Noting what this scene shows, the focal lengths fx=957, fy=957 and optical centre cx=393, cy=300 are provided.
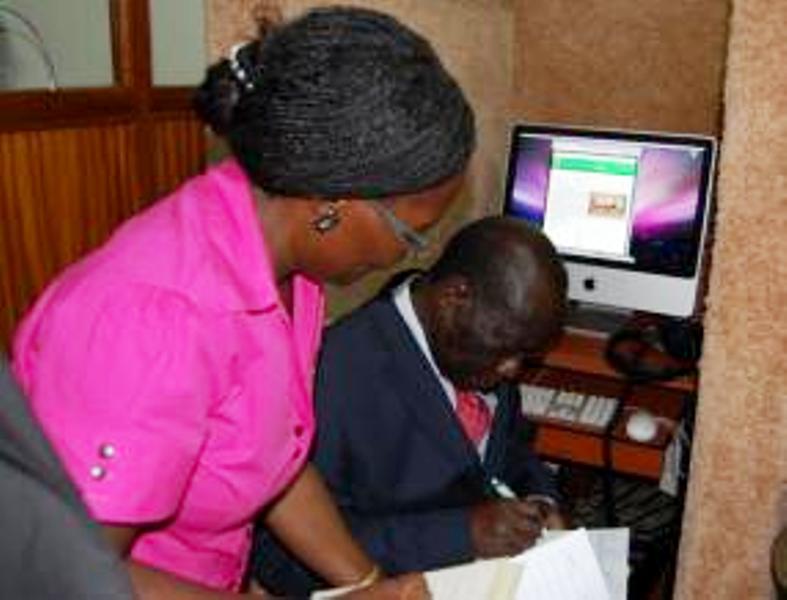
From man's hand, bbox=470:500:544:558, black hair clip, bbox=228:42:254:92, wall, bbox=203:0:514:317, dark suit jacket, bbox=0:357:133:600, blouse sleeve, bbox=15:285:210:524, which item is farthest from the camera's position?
wall, bbox=203:0:514:317

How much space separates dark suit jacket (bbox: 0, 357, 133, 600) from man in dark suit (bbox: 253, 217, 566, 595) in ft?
2.74

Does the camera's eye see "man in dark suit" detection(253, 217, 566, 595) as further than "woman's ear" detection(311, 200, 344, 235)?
Yes

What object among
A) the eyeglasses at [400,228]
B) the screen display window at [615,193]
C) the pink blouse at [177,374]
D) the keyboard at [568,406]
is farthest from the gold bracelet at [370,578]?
Answer: the screen display window at [615,193]

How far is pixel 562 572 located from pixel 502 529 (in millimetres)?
172

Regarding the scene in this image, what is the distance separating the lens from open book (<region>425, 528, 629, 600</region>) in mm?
1126

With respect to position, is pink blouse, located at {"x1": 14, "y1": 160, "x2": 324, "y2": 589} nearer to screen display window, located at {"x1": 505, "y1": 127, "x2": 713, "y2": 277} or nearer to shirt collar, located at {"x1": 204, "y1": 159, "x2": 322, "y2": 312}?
shirt collar, located at {"x1": 204, "y1": 159, "x2": 322, "y2": 312}

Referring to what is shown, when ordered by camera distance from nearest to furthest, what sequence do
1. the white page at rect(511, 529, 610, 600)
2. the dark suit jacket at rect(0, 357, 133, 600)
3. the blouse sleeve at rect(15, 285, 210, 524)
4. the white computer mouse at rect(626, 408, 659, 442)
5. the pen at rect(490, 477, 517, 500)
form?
the dark suit jacket at rect(0, 357, 133, 600)
the blouse sleeve at rect(15, 285, 210, 524)
the white page at rect(511, 529, 610, 600)
the pen at rect(490, 477, 517, 500)
the white computer mouse at rect(626, 408, 659, 442)

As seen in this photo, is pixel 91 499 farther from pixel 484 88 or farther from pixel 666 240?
pixel 484 88

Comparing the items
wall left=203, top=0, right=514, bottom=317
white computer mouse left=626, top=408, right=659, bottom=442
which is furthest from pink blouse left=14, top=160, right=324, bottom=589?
white computer mouse left=626, top=408, right=659, bottom=442

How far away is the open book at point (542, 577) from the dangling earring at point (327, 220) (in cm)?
45

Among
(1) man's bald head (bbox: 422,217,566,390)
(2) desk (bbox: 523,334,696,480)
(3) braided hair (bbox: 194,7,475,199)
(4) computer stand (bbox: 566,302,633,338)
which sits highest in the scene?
(3) braided hair (bbox: 194,7,475,199)

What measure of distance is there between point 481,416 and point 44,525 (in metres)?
1.06

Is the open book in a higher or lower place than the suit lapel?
lower

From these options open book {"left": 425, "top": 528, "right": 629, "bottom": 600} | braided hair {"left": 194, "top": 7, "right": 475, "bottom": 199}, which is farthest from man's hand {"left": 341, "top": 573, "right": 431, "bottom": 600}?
braided hair {"left": 194, "top": 7, "right": 475, "bottom": 199}
